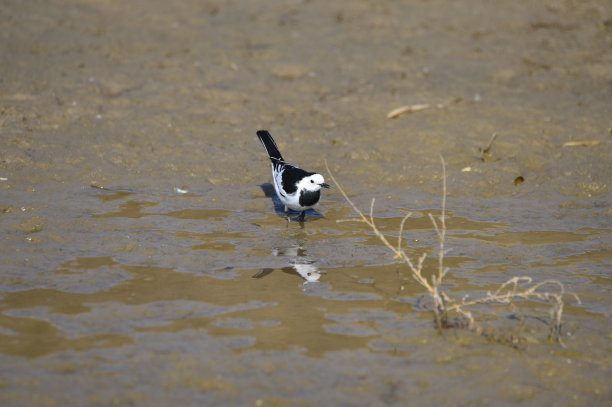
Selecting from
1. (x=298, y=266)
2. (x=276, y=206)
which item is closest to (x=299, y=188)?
(x=276, y=206)

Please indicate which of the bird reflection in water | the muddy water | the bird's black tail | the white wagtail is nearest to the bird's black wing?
the white wagtail

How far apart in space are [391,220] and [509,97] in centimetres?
429

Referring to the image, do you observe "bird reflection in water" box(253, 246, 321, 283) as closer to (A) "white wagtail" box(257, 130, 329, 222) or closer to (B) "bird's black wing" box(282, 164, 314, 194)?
(A) "white wagtail" box(257, 130, 329, 222)

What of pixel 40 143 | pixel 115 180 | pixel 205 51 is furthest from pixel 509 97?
pixel 40 143

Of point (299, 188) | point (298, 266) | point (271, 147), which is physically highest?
point (271, 147)

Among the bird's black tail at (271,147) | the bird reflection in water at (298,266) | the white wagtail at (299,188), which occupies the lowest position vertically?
the bird reflection in water at (298,266)

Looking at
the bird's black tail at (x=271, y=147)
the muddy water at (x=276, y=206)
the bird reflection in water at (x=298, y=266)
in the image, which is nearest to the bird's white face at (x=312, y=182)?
the muddy water at (x=276, y=206)

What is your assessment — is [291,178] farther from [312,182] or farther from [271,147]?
[271,147]

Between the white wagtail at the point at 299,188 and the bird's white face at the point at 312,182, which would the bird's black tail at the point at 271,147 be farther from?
the bird's white face at the point at 312,182

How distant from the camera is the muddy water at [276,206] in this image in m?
4.72

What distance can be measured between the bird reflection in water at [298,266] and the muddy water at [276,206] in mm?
32

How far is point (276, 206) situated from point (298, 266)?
1839 millimetres

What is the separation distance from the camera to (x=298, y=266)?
21.3 ft

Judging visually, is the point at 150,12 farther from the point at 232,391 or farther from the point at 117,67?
the point at 232,391
